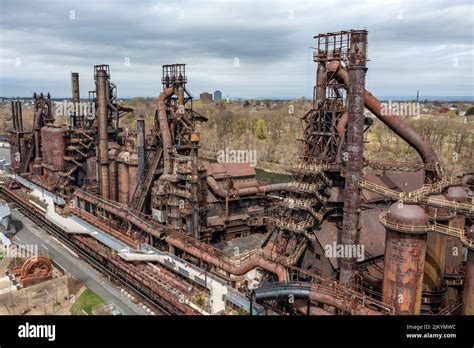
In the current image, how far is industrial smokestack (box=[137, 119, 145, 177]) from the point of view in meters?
34.2

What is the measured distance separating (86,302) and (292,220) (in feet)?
45.6

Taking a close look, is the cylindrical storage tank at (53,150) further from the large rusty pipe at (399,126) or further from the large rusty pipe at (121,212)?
the large rusty pipe at (399,126)

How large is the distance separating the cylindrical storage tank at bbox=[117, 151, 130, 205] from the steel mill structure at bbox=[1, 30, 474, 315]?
0.52ft

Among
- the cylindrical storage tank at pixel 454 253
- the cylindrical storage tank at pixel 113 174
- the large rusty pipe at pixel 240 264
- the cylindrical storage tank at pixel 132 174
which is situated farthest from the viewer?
the cylindrical storage tank at pixel 113 174

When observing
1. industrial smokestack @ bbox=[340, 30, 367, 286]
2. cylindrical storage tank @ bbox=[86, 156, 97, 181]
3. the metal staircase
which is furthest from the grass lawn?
cylindrical storage tank @ bbox=[86, 156, 97, 181]

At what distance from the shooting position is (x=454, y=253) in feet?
74.9

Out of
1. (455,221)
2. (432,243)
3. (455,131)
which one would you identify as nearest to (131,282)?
(432,243)

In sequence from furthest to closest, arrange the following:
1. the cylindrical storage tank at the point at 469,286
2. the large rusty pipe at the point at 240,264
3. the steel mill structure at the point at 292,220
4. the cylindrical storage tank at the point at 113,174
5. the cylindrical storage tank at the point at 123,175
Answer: the cylindrical storage tank at the point at 113,174 < the cylindrical storage tank at the point at 123,175 < the large rusty pipe at the point at 240,264 < the steel mill structure at the point at 292,220 < the cylindrical storage tank at the point at 469,286

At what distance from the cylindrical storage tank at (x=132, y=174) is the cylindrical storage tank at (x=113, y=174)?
246 cm

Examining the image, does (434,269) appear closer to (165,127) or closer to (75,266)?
(165,127)

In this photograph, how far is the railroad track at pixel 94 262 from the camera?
2390 centimetres

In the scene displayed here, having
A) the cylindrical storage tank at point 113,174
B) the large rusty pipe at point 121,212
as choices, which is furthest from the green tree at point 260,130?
the large rusty pipe at point 121,212

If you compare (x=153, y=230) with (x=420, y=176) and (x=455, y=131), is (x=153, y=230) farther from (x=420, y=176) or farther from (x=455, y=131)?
(x=455, y=131)

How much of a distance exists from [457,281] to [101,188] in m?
31.3
